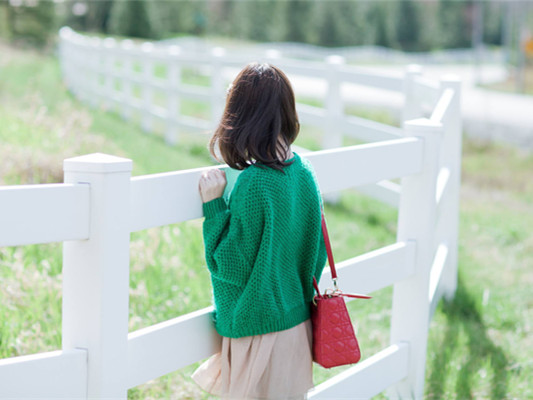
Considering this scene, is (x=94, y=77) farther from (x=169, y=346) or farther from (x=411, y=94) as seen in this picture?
(x=169, y=346)

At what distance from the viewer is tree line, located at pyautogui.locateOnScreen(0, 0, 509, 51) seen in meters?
43.5

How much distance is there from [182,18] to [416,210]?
48.6 meters

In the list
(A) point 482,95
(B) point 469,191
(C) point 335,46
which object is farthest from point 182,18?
(B) point 469,191

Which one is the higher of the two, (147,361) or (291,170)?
(291,170)

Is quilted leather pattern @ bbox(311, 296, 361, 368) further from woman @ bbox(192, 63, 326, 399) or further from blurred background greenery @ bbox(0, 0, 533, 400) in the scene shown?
blurred background greenery @ bbox(0, 0, 533, 400)

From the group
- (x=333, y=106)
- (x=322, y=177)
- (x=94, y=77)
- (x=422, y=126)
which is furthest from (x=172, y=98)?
(x=322, y=177)

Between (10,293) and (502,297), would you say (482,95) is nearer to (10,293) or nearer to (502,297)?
(502,297)

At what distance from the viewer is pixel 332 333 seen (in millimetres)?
2250

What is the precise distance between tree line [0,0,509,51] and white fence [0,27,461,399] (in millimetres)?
39090

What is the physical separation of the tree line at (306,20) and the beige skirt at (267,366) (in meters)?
40.0

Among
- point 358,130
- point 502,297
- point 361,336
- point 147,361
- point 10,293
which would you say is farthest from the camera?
point 358,130

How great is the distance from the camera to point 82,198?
1.81m

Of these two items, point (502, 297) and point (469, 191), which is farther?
point (469, 191)

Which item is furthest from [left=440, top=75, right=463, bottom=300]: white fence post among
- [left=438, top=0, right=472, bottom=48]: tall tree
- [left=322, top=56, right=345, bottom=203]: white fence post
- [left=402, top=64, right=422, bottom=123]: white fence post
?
[left=438, top=0, right=472, bottom=48]: tall tree
